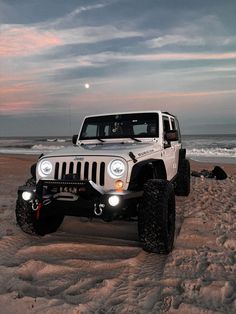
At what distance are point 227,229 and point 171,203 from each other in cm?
137

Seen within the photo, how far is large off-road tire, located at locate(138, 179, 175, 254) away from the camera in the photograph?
4.12 m

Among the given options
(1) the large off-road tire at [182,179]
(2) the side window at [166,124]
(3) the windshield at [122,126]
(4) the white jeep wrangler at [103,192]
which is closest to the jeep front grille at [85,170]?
(4) the white jeep wrangler at [103,192]

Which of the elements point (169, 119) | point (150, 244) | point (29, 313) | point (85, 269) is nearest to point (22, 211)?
point (85, 269)

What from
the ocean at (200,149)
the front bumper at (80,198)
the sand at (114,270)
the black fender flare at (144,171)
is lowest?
the ocean at (200,149)

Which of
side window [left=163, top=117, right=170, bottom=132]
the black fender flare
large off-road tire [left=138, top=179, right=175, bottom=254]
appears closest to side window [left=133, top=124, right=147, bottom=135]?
side window [left=163, top=117, right=170, bottom=132]

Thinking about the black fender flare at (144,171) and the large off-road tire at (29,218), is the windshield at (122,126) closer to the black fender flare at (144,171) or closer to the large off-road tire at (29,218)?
the black fender flare at (144,171)

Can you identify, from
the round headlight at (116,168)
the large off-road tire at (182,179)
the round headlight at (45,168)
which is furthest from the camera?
the large off-road tire at (182,179)

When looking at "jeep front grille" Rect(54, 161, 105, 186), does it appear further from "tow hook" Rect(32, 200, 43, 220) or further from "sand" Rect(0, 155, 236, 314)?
"sand" Rect(0, 155, 236, 314)

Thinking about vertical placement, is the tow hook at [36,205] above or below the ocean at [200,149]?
above

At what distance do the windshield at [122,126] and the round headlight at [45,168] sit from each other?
67.8 inches

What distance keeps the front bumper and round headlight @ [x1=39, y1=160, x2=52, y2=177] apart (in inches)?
11.0

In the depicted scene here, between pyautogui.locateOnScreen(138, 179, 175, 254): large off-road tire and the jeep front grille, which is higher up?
the jeep front grille

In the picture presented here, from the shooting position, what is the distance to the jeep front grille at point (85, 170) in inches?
173

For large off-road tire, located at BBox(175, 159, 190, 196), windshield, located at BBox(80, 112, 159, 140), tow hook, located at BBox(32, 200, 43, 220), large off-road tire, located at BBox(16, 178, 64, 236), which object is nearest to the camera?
A: tow hook, located at BBox(32, 200, 43, 220)
